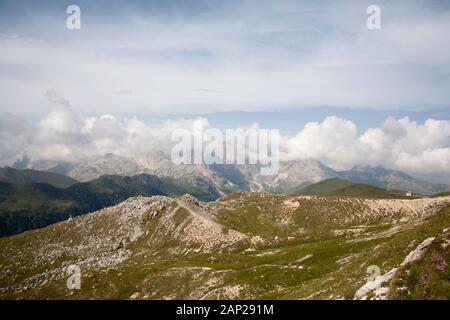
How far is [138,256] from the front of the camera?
17325 centimetres

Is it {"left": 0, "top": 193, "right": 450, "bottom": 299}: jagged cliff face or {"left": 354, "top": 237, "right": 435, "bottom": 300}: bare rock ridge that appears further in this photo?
{"left": 0, "top": 193, "right": 450, "bottom": 299}: jagged cliff face

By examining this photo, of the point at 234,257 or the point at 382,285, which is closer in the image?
the point at 382,285

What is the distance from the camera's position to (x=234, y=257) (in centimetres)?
13638

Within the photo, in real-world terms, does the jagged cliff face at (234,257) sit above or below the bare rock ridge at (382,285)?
below

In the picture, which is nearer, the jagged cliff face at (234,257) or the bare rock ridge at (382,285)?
the bare rock ridge at (382,285)

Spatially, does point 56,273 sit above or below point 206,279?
below

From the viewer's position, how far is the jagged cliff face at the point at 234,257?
5966cm

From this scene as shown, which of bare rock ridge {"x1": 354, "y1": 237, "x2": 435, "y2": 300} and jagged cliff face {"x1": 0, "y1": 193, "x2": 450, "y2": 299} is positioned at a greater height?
bare rock ridge {"x1": 354, "y1": 237, "x2": 435, "y2": 300}

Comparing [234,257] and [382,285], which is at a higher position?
[382,285]

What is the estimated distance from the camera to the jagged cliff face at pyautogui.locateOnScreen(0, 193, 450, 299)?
59.7 m
